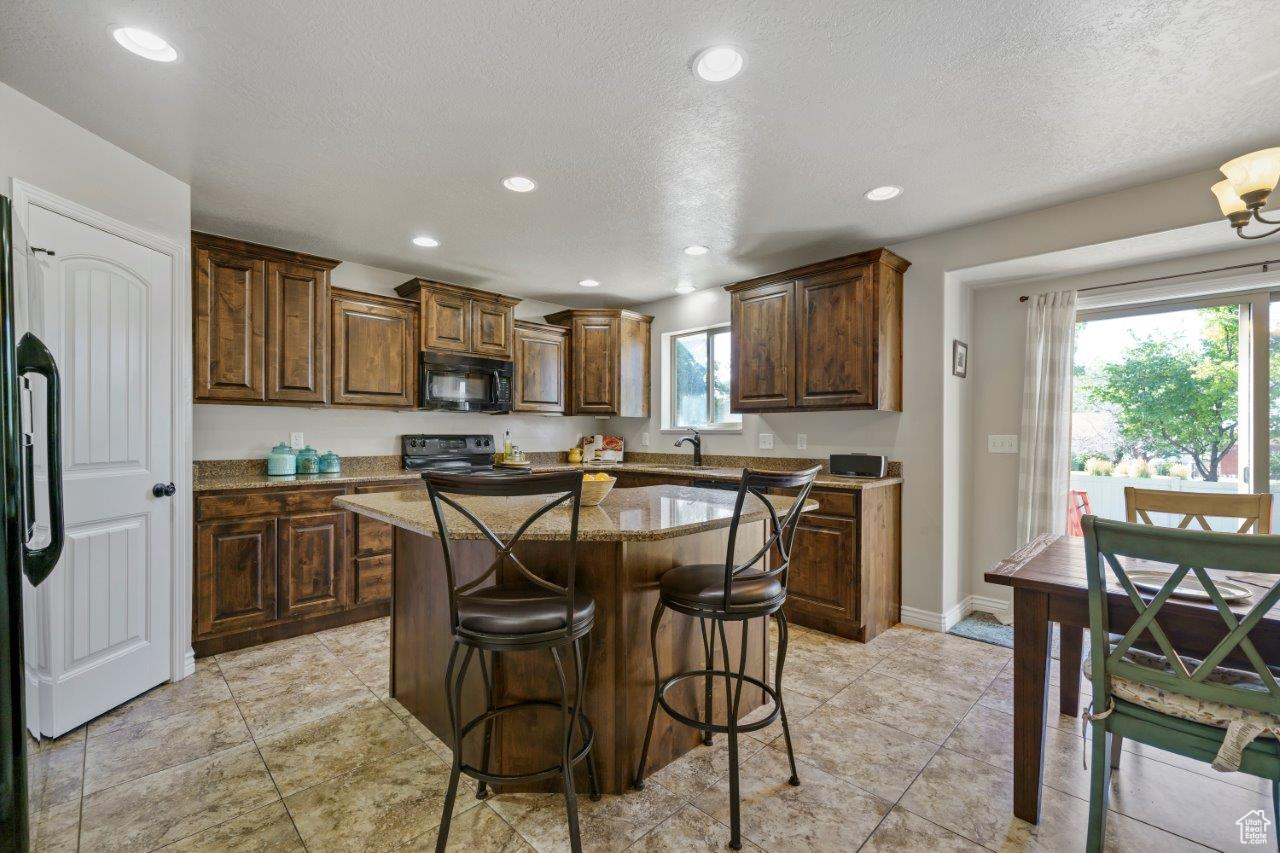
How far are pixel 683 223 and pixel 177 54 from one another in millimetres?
2299

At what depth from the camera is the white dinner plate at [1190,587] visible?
147 cm

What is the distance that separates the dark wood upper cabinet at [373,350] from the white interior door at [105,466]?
106cm

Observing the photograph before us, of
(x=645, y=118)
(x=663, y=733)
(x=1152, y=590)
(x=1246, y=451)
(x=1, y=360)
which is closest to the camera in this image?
(x=1, y=360)

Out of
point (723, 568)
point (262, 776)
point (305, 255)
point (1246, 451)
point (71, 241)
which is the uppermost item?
point (305, 255)

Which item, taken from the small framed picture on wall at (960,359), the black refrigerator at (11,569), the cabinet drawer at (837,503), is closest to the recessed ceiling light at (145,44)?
the black refrigerator at (11,569)

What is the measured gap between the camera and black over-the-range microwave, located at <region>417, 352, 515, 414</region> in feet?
13.3

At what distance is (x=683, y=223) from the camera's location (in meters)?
3.27

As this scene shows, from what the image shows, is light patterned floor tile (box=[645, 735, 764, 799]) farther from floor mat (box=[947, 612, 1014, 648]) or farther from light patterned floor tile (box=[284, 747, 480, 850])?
floor mat (box=[947, 612, 1014, 648])

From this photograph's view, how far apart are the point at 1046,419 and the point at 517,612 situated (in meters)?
3.41

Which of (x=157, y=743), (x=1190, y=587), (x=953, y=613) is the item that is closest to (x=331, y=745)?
(x=157, y=743)

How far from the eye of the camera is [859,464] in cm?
353

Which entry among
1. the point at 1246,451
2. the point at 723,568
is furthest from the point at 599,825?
the point at 1246,451

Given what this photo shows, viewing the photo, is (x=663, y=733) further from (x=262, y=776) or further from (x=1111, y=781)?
(x=1111, y=781)

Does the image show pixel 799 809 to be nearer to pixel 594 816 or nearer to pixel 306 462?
pixel 594 816
